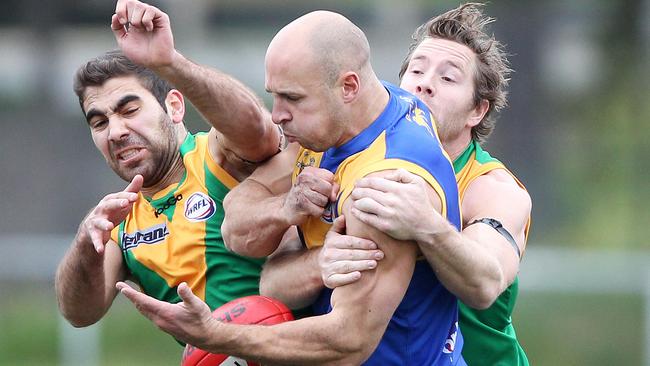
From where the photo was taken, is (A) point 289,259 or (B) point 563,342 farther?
(B) point 563,342

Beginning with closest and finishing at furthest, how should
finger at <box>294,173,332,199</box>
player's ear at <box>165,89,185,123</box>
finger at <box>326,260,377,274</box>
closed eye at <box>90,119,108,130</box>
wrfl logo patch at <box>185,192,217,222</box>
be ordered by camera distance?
1. finger at <box>326,260,377,274</box>
2. finger at <box>294,173,332,199</box>
3. wrfl logo patch at <box>185,192,217,222</box>
4. closed eye at <box>90,119,108,130</box>
5. player's ear at <box>165,89,185,123</box>

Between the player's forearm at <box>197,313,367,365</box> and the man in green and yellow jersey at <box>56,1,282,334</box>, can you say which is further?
the man in green and yellow jersey at <box>56,1,282,334</box>

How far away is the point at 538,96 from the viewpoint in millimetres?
14664

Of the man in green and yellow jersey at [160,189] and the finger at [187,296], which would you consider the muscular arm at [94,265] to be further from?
the finger at [187,296]

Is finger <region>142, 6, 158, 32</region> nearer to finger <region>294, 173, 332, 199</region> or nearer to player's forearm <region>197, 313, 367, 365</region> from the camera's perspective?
finger <region>294, 173, 332, 199</region>

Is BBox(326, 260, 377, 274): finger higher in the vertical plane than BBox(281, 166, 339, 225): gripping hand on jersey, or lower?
lower

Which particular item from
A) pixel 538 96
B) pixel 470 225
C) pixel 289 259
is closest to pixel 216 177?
pixel 289 259

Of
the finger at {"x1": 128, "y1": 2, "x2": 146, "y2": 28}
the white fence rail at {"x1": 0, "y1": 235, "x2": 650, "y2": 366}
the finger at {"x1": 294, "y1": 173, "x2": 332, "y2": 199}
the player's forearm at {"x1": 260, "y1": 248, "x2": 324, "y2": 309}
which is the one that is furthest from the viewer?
the white fence rail at {"x1": 0, "y1": 235, "x2": 650, "y2": 366}

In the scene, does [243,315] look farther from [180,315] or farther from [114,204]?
[114,204]

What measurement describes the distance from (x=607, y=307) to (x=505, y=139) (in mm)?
2510

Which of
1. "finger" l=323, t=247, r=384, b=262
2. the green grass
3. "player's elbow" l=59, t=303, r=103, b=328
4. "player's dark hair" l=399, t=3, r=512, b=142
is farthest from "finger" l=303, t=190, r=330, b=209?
the green grass

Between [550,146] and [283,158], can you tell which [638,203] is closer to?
[550,146]

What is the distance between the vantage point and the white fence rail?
1188 centimetres

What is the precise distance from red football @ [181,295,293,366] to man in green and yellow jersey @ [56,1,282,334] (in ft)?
1.48
